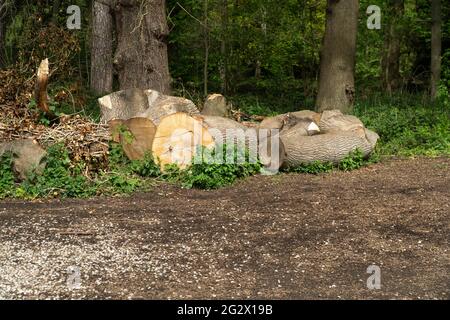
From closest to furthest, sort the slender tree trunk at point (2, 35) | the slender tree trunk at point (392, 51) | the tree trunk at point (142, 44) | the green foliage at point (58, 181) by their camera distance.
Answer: the green foliage at point (58, 181) < the tree trunk at point (142, 44) < the slender tree trunk at point (2, 35) < the slender tree trunk at point (392, 51)

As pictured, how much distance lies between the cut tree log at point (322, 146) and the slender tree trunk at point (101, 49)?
812 centimetres

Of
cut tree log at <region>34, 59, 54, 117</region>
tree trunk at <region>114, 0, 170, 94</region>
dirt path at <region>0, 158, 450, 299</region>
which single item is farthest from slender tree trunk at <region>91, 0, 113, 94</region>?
dirt path at <region>0, 158, 450, 299</region>

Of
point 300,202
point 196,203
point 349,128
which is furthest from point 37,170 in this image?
point 349,128

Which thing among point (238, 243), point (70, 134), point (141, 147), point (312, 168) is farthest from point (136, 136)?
point (238, 243)

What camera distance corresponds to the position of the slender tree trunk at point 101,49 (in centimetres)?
1656

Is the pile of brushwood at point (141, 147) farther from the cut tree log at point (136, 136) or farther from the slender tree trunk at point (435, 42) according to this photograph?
the slender tree trunk at point (435, 42)

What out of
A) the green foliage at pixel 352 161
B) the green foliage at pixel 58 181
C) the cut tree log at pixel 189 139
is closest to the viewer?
the green foliage at pixel 58 181

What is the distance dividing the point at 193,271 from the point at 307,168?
4.23 meters

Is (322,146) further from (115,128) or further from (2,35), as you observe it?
(2,35)

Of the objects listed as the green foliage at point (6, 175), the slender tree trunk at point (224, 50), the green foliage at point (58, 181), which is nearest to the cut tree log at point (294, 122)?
the green foliage at point (58, 181)

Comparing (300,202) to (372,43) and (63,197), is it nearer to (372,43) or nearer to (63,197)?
(63,197)

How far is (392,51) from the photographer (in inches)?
724

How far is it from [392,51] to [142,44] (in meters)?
9.59

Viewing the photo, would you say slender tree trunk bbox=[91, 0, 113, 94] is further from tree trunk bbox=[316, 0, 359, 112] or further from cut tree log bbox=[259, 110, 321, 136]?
cut tree log bbox=[259, 110, 321, 136]
